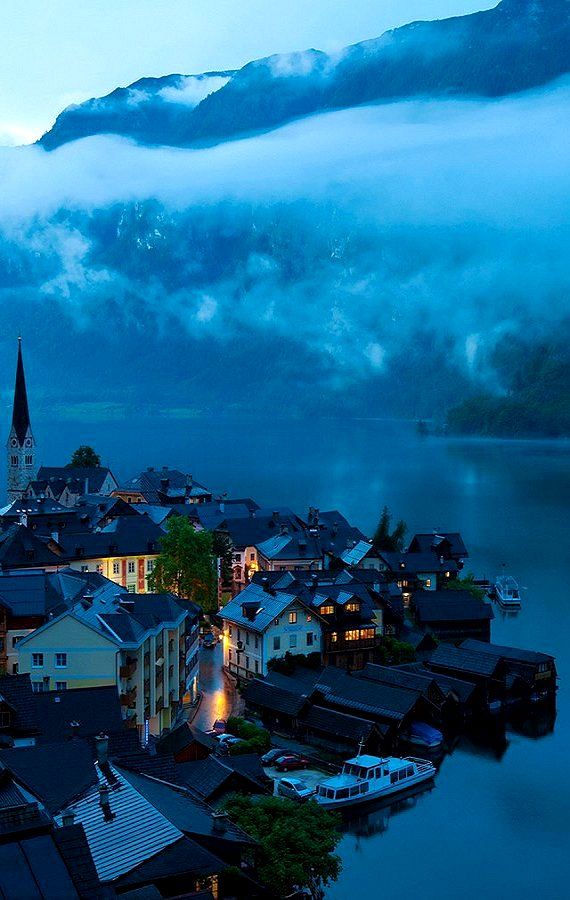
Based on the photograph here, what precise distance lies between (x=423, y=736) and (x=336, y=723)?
3784mm

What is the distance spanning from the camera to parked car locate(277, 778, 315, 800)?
33.2 metres

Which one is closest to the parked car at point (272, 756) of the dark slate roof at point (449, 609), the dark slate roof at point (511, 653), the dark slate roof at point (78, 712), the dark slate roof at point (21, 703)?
the dark slate roof at point (78, 712)

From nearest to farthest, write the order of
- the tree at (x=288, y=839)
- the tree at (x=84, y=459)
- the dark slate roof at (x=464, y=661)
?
1. the tree at (x=288, y=839)
2. the dark slate roof at (x=464, y=661)
3. the tree at (x=84, y=459)

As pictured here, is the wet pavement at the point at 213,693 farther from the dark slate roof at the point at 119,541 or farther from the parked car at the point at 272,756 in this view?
the dark slate roof at the point at 119,541

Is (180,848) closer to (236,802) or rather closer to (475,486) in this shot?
(236,802)

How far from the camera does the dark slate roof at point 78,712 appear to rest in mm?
29266

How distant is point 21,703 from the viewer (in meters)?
29.2

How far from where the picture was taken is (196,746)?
Result: 32.8m

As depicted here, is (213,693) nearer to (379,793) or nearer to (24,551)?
(379,793)

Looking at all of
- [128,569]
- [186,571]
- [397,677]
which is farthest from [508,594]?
[397,677]

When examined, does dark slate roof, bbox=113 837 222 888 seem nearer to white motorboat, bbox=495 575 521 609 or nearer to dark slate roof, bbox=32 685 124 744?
dark slate roof, bbox=32 685 124 744

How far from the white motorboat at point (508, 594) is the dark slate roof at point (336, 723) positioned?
33089 millimetres

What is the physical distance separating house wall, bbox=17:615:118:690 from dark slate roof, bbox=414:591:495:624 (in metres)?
26.9

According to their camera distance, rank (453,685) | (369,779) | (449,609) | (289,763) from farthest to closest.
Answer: (449,609), (453,685), (289,763), (369,779)
